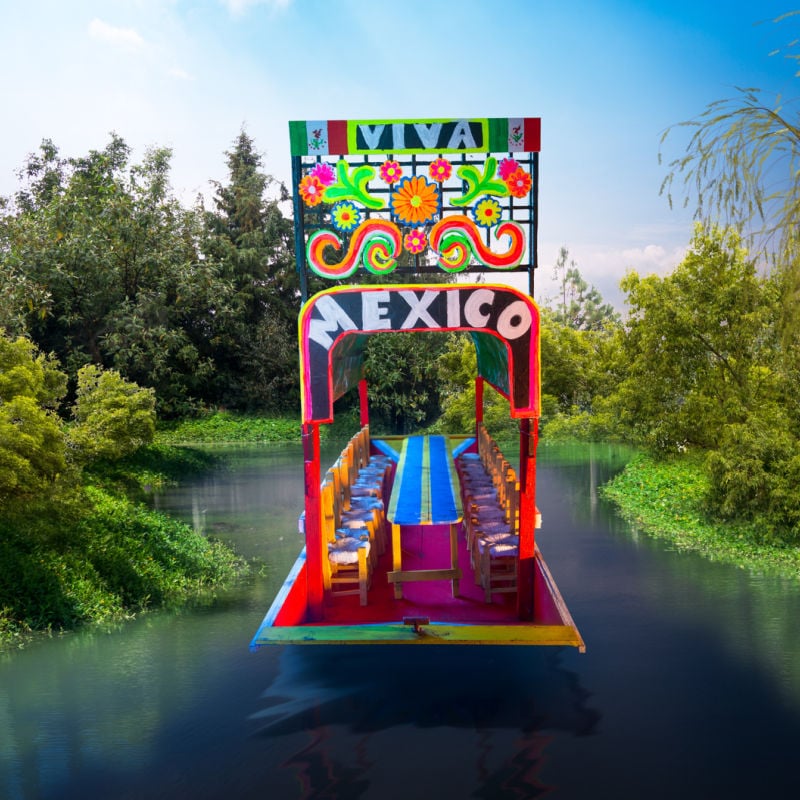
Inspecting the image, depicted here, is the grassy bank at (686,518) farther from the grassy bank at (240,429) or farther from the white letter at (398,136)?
the grassy bank at (240,429)

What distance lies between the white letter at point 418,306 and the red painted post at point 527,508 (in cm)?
120

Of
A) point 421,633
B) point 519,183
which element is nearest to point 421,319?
point 519,183

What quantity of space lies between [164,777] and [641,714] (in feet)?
11.9

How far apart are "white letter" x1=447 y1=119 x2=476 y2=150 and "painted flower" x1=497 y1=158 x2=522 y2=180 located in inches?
12.3

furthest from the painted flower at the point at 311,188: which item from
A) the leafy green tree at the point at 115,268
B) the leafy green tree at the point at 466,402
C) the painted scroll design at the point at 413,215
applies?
the leafy green tree at the point at 115,268

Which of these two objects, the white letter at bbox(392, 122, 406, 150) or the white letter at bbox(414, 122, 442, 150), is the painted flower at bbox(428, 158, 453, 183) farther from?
the white letter at bbox(392, 122, 406, 150)

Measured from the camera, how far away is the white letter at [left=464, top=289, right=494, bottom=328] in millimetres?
5871

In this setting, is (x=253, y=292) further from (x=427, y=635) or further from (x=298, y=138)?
(x=427, y=635)

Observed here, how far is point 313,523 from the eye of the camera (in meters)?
6.42

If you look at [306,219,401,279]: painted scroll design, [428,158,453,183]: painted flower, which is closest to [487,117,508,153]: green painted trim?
[428,158,453,183]: painted flower

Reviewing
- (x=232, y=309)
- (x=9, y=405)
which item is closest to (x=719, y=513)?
(x=9, y=405)

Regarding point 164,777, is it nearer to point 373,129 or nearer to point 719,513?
point 373,129

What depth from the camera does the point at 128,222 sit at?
26141mm

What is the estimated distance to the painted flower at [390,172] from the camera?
6.62 metres
